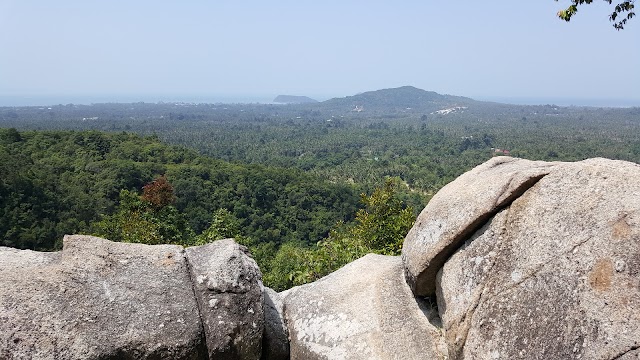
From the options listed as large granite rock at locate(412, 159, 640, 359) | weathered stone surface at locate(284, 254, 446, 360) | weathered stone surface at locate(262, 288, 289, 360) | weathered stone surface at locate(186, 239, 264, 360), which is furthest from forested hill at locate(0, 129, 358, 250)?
large granite rock at locate(412, 159, 640, 359)

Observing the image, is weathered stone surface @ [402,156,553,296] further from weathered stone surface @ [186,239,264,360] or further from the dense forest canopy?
the dense forest canopy

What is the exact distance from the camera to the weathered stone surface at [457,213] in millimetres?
7543

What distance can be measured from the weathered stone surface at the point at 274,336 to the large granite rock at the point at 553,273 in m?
3.08

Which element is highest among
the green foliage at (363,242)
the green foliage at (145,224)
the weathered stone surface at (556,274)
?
the weathered stone surface at (556,274)

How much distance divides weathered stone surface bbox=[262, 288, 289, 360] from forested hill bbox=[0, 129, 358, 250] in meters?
25.7

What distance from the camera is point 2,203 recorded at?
137 ft

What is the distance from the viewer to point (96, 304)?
7191 mm

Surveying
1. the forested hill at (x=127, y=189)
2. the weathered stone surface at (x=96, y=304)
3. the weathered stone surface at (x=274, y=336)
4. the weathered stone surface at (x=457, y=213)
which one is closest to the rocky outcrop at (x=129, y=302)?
the weathered stone surface at (x=96, y=304)

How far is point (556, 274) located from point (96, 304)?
23.1 ft

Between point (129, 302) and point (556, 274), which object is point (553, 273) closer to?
point (556, 274)

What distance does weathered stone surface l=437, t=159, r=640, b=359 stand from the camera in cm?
573

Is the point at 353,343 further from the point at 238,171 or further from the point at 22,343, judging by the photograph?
the point at 238,171

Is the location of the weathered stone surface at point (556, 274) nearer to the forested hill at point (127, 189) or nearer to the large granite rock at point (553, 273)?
the large granite rock at point (553, 273)

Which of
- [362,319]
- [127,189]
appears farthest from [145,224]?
[127,189]
